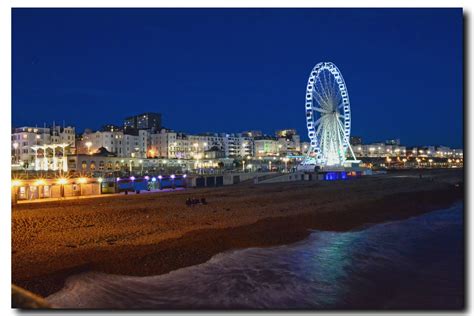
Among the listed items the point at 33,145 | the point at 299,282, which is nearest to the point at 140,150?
the point at 33,145

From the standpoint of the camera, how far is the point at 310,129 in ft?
165

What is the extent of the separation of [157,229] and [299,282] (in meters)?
6.86

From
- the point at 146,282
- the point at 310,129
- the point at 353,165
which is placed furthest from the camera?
the point at 353,165

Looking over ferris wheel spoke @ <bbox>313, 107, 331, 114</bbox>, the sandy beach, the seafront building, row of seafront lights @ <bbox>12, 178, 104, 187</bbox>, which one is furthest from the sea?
ferris wheel spoke @ <bbox>313, 107, 331, 114</bbox>

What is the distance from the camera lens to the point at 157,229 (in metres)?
14.2

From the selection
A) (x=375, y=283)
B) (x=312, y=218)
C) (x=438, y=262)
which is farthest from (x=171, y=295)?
(x=312, y=218)

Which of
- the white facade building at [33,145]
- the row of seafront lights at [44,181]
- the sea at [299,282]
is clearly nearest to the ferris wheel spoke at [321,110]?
the row of seafront lights at [44,181]

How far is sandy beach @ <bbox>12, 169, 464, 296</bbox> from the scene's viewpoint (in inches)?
382

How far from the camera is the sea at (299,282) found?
7.85 meters

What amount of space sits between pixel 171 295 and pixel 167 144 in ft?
307

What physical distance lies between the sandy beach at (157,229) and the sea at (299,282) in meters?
0.67

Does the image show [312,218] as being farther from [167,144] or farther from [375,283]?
[167,144]

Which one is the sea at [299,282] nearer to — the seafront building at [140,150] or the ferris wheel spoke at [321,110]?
the seafront building at [140,150]

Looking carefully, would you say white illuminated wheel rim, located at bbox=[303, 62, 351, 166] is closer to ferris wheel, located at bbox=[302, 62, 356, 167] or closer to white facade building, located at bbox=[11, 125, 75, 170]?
ferris wheel, located at bbox=[302, 62, 356, 167]
